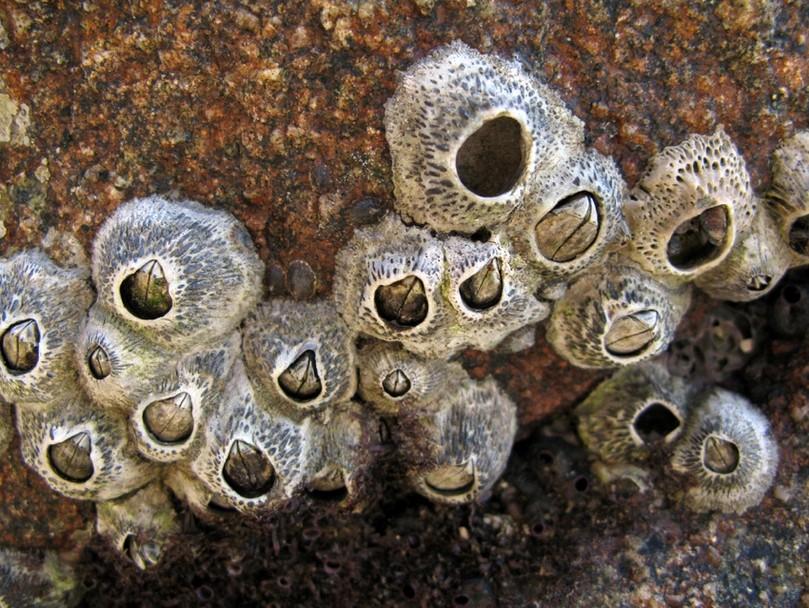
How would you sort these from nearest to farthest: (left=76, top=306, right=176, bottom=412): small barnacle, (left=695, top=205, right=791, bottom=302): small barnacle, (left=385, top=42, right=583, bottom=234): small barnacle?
(left=385, top=42, right=583, bottom=234): small barnacle < (left=76, top=306, right=176, bottom=412): small barnacle < (left=695, top=205, right=791, bottom=302): small barnacle

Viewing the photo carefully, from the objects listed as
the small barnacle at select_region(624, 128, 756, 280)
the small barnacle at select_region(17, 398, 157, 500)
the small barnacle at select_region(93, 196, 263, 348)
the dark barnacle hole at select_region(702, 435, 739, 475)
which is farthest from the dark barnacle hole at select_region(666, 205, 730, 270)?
the small barnacle at select_region(17, 398, 157, 500)

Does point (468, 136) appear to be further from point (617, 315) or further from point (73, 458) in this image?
point (73, 458)

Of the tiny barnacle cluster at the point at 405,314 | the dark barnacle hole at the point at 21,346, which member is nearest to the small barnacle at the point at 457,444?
the tiny barnacle cluster at the point at 405,314

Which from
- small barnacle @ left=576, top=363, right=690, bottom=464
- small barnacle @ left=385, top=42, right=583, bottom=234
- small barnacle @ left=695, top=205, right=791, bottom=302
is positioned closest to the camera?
small barnacle @ left=385, top=42, right=583, bottom=234

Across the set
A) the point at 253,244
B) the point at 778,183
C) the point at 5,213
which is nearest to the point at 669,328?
the point at 778,183

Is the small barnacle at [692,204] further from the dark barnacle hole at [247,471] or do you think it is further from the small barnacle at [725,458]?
the dark barnacle hole at [247,471]

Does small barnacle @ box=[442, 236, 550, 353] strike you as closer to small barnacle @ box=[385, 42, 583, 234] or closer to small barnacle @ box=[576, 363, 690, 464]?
small barnacle @ box=[385, 42, 583, 234]

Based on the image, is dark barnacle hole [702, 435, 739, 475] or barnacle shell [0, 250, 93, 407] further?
dark barnacle hole [702, 435, 739, 475]
